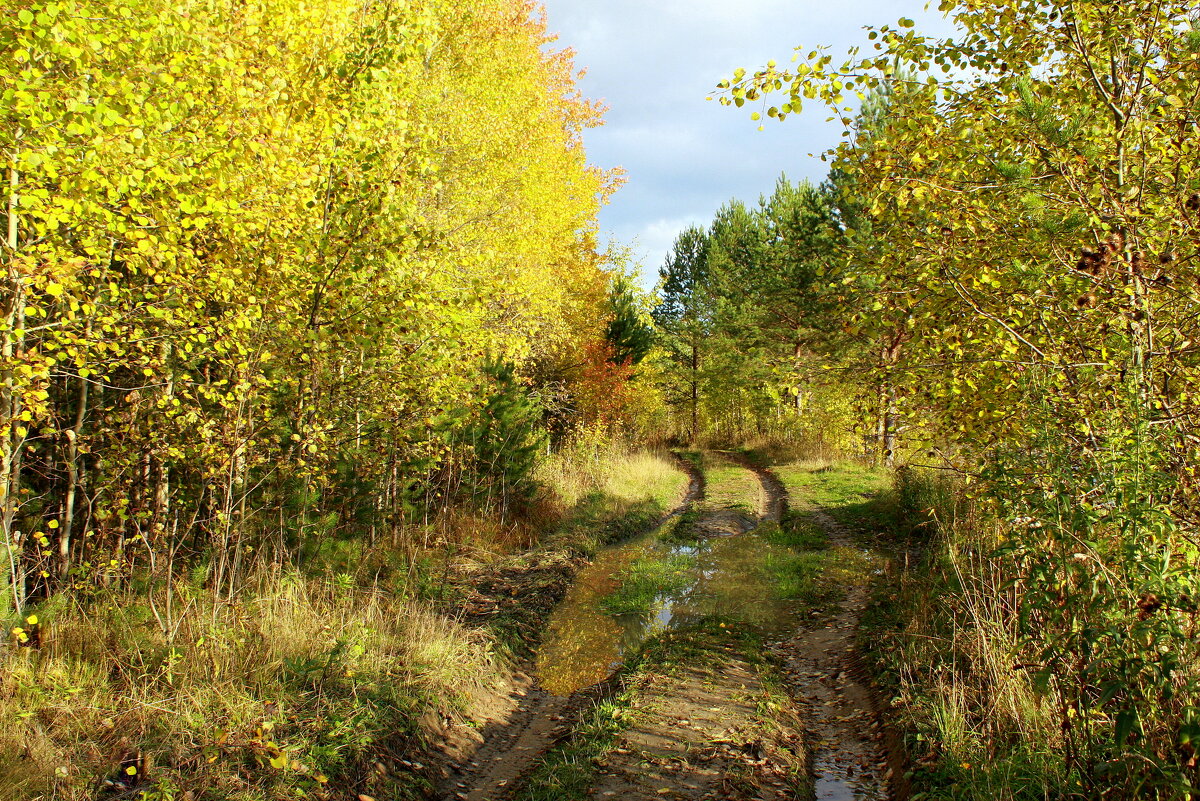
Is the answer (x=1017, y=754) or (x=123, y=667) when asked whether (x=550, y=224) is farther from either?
(x=1017, y=754)

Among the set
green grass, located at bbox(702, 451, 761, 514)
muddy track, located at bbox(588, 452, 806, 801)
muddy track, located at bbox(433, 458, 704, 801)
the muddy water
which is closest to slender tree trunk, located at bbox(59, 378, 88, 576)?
muddy track, located at bbox(433, 458, 704, 801)

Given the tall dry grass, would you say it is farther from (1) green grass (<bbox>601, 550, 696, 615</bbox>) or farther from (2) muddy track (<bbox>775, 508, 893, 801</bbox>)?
(1) green grass (<bbox>601, 550, 696, 615</bbox>)


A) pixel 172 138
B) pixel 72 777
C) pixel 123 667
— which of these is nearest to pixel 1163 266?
pixel 172 138

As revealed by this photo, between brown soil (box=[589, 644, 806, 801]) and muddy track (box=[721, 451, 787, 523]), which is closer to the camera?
brown soil (box=[589, 644, 806, 801])

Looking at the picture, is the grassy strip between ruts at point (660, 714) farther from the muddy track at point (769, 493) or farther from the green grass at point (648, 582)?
the muddy track at point (769, 493)

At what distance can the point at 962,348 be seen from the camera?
5188 mm

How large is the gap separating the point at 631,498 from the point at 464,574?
7098 millimetres

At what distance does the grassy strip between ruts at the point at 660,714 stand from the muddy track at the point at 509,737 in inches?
8.6

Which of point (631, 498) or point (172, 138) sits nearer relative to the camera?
point (172, 138)

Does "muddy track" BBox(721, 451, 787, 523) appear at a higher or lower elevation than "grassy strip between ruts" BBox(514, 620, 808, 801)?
higher

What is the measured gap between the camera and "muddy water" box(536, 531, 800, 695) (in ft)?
23.2

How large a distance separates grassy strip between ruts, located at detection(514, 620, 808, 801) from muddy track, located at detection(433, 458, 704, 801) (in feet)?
0.72

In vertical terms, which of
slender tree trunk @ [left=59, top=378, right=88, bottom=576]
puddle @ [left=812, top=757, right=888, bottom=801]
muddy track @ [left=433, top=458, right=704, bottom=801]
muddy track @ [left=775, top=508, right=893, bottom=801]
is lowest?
muddy track @ [left=433, top=458, right=704, bottom=801]

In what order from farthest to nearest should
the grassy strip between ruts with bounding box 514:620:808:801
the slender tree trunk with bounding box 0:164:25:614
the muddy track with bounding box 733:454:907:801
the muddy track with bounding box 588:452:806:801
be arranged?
the muddy track with bounding box 733:454:907:801
the grassy strip between ruts with bounding box 514:620:808:801
the muddy track with bounding box 588:452:806:801
the slender tree trunk with bounding box 0:164:25:614
